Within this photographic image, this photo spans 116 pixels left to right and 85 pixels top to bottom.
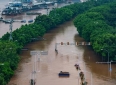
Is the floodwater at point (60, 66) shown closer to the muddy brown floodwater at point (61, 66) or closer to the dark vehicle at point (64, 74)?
the muddy brown floodwater at point (61, 66)

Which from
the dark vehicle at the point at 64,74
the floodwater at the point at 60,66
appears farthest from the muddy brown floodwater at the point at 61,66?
the dark vehicle at the point at 64,74

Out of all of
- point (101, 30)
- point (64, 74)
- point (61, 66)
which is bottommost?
point (64, 74)

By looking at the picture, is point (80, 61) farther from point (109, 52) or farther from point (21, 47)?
point (21, 47)

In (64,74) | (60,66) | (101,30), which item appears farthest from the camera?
(101,30)

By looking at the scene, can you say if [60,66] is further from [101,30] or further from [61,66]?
[101,30]

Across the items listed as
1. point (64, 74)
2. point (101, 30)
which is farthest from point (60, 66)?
point (101, 30)

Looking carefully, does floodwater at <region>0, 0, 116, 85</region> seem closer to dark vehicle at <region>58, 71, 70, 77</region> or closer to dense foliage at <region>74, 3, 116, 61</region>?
dark vehicle at <region>58, 71, 70, 77</region>

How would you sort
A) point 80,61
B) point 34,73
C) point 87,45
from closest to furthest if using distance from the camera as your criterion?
point 34,73 < point 80,61 < point 87,45

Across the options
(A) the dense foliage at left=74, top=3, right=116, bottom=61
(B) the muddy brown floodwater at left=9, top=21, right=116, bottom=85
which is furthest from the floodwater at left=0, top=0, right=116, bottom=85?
(A) the dense foliage at left=74, top=3, right=116, bottom=61

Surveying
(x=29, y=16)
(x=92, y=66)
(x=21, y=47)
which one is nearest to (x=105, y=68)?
(x=92, y=66)
